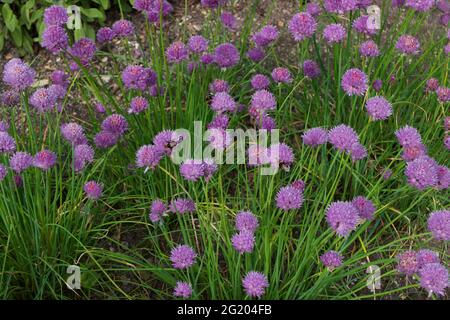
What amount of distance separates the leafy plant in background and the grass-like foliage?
902 mm

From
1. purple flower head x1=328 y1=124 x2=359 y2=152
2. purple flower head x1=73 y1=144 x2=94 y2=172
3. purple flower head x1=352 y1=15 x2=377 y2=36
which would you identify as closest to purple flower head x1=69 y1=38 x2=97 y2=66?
purple flower head x1=73 y1=144 x2=94 y2=172

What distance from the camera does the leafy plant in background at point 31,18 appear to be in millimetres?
3555

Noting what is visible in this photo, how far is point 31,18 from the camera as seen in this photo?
357 cm

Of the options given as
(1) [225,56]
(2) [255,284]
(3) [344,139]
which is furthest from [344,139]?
(1) [225,56]

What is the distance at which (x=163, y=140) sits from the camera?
211 centimetres

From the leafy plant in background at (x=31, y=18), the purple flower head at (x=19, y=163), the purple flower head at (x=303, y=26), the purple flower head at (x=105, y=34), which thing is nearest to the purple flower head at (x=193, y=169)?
the purple flower head at (x=19, y=163)

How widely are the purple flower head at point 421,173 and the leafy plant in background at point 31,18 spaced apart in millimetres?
2029

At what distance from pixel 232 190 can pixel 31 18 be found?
1629mm

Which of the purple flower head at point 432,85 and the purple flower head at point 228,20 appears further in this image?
the purple flower head at point 228,20

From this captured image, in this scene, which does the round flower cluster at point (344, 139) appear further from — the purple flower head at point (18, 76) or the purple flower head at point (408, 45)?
the purple flower head at point (18, 76)

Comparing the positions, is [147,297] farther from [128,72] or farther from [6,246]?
[128,72]

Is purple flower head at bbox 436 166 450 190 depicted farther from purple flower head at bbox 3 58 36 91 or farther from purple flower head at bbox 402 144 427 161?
purple flower head at bbox 3 58 36 91

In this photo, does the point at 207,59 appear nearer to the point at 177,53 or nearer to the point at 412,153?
the point at 177,53
